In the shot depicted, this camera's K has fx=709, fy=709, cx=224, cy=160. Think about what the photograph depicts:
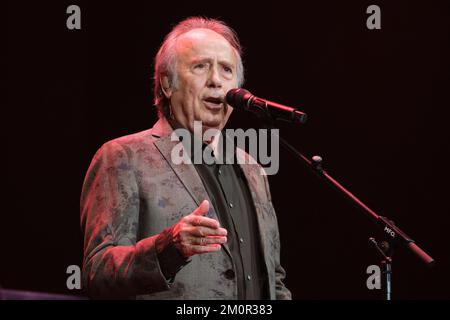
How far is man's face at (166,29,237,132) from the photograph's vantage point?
2.90 metres

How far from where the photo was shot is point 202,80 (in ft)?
9.54

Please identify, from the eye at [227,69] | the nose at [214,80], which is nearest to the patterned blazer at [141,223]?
the nose at [214,80]

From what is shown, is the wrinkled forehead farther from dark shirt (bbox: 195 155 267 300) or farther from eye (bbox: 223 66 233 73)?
dark shirt (bbox: 195 155 267 300)

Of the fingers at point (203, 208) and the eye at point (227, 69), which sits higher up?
the eye at point (227, 69)

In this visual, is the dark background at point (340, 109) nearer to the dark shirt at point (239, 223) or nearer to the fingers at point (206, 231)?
the dark shirt at point (239, 223)

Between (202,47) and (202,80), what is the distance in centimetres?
15

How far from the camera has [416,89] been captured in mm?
4078

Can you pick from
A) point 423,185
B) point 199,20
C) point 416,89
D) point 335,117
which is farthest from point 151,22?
point 423,185

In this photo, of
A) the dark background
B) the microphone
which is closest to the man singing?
the microphone

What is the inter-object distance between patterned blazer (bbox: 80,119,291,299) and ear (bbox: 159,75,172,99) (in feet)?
0.75

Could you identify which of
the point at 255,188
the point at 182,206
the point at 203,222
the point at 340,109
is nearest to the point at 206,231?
the point at 203,222

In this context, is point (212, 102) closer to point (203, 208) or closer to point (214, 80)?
point (214, 80)

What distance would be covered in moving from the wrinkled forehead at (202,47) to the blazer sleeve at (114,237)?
501mm

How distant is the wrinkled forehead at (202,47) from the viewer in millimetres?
2949
